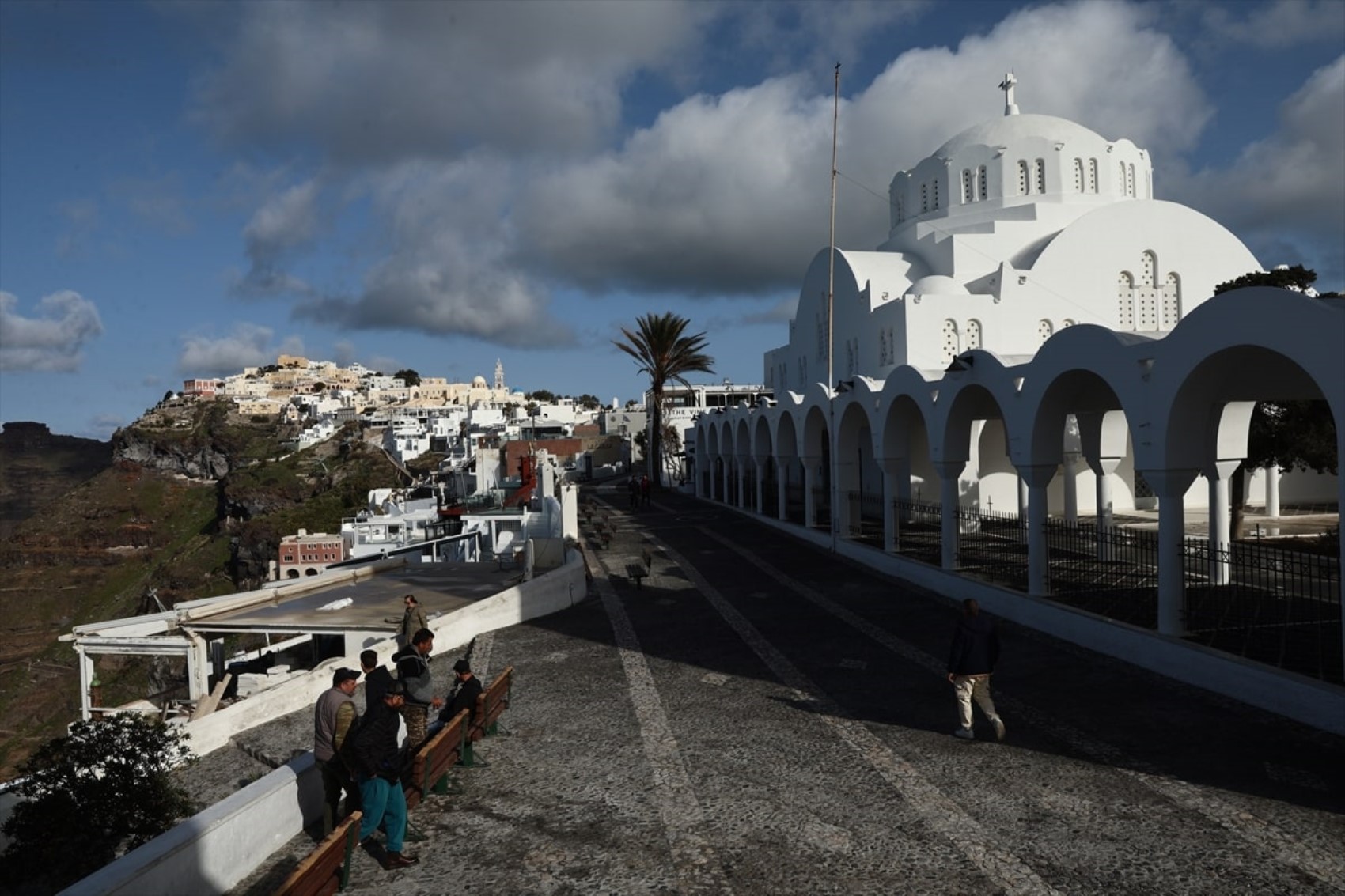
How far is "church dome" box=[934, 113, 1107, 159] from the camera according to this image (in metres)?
26.1

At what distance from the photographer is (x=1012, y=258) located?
81.1 ft

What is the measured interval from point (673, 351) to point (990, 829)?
33.1 metres

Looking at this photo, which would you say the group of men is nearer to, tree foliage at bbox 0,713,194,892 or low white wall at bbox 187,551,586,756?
tree foliage at bbox 0,713,194,892

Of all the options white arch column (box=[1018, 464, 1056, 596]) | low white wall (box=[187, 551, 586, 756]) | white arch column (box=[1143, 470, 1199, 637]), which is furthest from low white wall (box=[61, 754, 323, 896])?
white arch column (box=[1018, 464, 1056, 596])

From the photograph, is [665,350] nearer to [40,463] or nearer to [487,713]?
[487,713]

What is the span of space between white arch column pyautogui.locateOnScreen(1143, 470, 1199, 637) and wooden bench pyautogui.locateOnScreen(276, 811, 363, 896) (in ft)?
25.1

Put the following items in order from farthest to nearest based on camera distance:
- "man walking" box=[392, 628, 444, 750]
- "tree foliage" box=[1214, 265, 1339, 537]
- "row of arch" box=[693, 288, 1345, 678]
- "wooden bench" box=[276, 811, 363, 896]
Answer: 1. "tree foliage" box=[1214, 265, 1339, 537]
2. "row of arch" box=[693, 288, 1345, 678]
3. "man walking" box=[392, 628, 444, 750]
4. "wooden bench" box=[276, 811, 363, 896]

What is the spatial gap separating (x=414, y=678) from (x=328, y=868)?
229cm

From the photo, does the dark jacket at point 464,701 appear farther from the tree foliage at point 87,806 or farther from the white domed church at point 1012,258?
the white domed church at point 1012,258

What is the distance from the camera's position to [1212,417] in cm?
1156

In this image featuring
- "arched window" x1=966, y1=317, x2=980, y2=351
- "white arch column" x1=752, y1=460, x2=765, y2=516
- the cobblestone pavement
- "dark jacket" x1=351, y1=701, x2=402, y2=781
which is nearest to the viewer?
the cobblestone pavement

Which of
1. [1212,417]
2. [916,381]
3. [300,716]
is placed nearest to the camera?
[300,716]

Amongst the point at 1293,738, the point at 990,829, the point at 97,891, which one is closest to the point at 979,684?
the point at 990,829

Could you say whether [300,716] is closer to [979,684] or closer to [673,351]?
[979,684]
